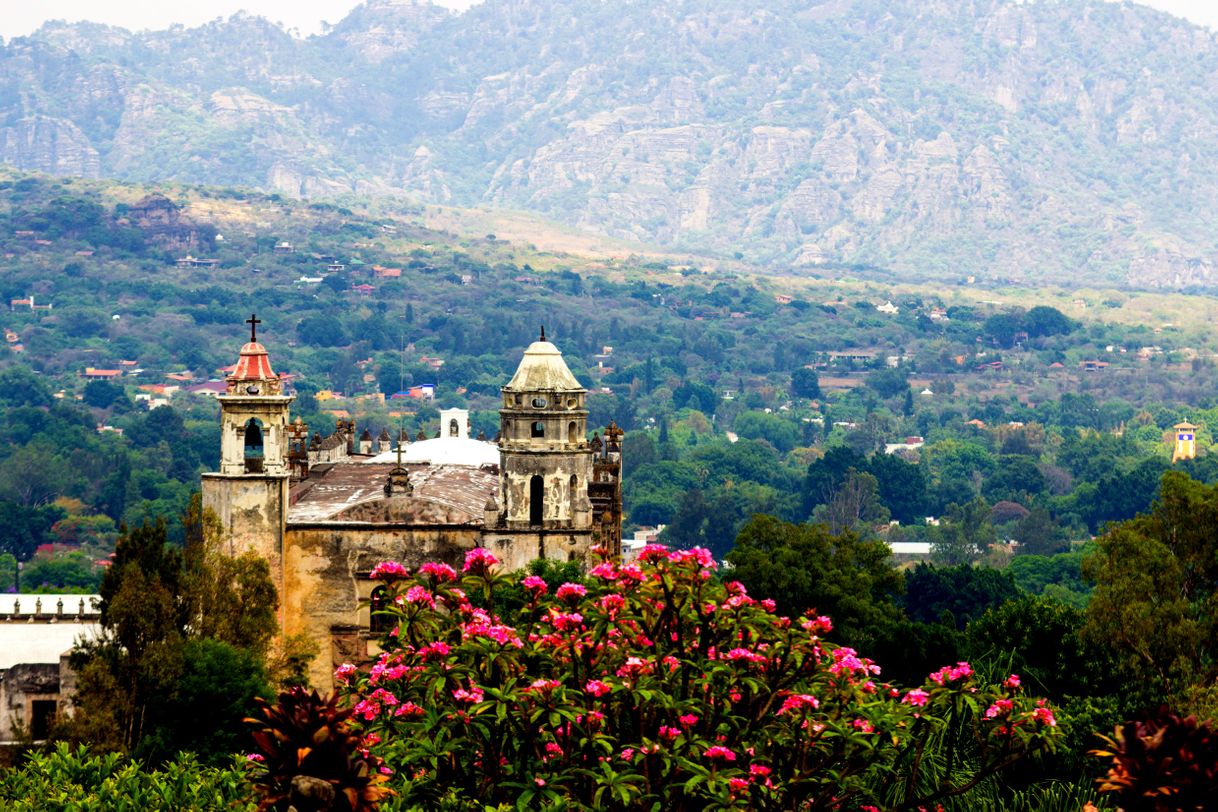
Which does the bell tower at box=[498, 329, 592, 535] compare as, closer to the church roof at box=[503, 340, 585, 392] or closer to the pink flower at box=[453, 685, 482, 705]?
the church roof at box=[503, 340, 585, 392]

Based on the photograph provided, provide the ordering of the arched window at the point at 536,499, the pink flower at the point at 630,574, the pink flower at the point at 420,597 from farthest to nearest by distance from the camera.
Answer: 1. the arched window at the point at 536,499
2. the pink flower at the point at 420,597
3. the pink flower at the point at 630,574

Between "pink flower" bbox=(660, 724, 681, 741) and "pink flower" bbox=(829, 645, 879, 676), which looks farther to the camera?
"pink flower" bbox=(829, 645, 879, 676)

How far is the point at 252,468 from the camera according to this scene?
2712 inches

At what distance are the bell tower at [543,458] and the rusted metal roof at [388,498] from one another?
154 cm

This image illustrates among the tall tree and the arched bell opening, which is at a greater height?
the arched bell opening

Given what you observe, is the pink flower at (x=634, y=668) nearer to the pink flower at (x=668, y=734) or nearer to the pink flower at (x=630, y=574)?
the pink flower at (x=668, y=734)

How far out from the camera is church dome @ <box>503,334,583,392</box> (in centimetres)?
6875

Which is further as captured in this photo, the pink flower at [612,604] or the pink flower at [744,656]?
the pink flower at [612,604]

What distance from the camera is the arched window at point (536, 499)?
68425mm

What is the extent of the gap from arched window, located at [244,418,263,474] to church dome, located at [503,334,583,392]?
7.18 m

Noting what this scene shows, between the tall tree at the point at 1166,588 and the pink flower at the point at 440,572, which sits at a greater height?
the pink flower at the point at 440,572

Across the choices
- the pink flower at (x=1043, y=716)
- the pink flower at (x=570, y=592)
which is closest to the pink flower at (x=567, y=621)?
the pink flower at (x=570, y=592)

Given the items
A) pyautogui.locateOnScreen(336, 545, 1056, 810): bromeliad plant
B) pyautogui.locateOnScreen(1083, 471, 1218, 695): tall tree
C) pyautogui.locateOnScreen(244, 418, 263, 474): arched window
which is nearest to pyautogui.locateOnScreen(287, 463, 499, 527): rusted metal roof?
pyautogui.locateOnScreen(244, 418, 263, 474): arched window

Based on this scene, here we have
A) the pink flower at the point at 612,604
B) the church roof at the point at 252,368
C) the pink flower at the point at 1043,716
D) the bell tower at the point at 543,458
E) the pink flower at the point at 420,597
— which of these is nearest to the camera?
the pink flower at the point at 1043,716
